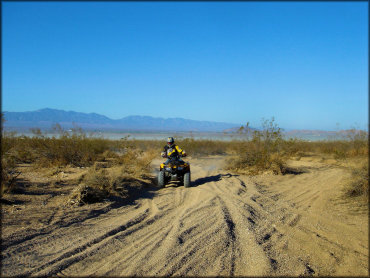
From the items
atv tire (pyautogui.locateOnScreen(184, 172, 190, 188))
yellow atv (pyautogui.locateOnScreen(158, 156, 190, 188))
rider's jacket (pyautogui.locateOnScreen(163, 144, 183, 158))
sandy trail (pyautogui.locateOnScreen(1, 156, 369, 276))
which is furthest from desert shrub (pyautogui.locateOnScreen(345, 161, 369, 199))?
rider's jacket (pyautogui.locateOnScreen(163, 144, 183, 158))

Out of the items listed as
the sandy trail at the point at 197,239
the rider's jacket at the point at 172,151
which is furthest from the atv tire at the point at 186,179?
the sandy trail at the point at 197,239

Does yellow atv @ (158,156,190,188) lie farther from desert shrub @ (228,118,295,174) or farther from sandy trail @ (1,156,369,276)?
desert shrub @ (228,118,295,174)

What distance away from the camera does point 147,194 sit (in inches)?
365

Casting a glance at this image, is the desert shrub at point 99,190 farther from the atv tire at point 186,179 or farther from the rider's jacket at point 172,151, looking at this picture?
the rider's jacket at point 172,151

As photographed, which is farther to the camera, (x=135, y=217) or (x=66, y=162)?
(x=66, y=162)

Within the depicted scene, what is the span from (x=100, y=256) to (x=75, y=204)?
2.91 m

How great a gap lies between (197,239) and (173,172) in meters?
4.88

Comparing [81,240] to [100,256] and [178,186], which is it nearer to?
[100,256]

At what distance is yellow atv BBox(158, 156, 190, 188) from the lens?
33.9 ft

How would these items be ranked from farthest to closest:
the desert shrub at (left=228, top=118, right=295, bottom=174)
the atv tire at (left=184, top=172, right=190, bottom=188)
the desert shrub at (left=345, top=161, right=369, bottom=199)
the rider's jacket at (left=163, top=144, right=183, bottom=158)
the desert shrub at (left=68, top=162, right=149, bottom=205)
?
the desert shrub at (left=228, top=118, right=295, bottom=174), the rider's jacket at (left=163, top=144, right=183, bottom=158), the atv tire at (left=184, top=172, right=190, bottom=188), the desert shrub at (left=68, top=162, right=149, bottom=205), the desert shrub at (left=345, top=161, right=369, bottom=199)

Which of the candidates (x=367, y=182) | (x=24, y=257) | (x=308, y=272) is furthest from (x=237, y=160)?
(x=24, y=257)

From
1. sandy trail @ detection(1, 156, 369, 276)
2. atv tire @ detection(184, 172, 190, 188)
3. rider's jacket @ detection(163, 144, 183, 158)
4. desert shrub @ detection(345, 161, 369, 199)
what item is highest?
rider's jacket @ detection(163, 144, 183, 158)

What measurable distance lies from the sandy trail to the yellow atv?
1710 millimetres

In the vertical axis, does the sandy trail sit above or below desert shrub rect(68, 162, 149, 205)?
below
